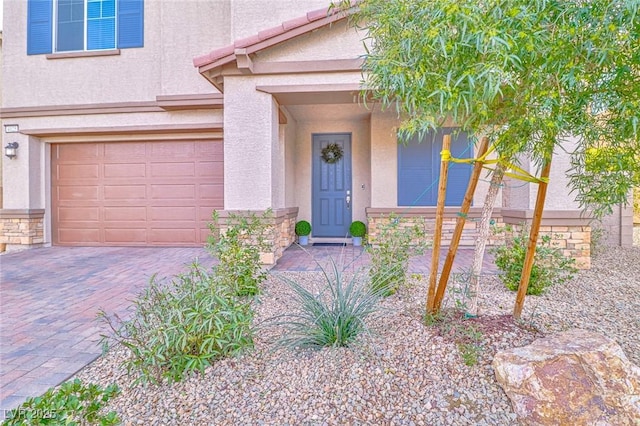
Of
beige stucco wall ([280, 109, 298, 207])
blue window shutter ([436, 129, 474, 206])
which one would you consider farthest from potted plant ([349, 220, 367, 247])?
blue window shutter ([436, 129, 474, 206])

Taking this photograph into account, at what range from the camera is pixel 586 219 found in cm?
504

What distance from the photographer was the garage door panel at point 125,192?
7.40 meters

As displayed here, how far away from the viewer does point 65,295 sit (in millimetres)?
4078

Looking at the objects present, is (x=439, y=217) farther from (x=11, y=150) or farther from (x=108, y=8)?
(x=11, y=150)

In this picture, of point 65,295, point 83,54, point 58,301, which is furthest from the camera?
point 83,54

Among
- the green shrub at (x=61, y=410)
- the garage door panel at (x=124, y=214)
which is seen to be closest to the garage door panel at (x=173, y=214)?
the garage door panel at (x=124, y=214)

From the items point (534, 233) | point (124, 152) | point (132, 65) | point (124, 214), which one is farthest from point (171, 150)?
point (534, 233)

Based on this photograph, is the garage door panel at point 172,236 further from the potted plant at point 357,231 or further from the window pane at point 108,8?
the window pane at point 108,8

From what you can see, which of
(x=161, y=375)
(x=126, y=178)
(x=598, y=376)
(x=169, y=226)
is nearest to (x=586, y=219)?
(x=598, y=376)

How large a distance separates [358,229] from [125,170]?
502cm

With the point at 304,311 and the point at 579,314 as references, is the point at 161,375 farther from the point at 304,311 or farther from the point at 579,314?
the point at 579,314

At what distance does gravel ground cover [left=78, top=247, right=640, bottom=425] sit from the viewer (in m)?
1.75

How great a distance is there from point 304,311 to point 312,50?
4026 mm

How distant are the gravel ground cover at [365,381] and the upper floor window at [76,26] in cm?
694
